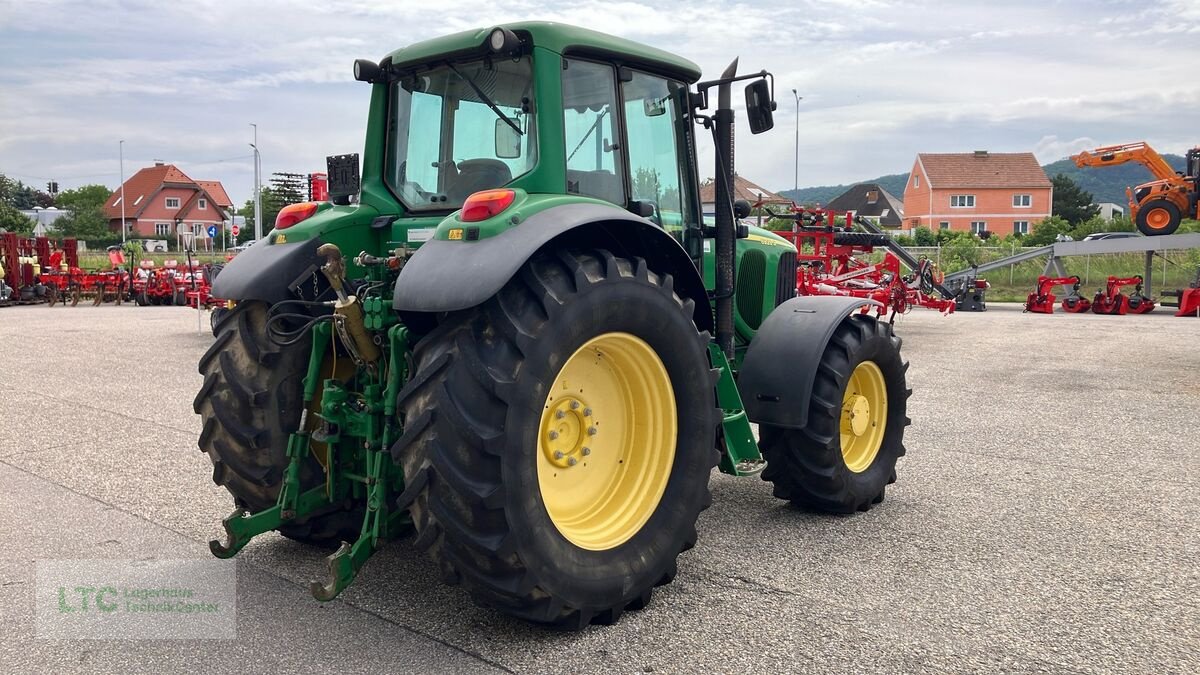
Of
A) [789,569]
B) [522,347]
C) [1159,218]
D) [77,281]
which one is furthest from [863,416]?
[77,281]

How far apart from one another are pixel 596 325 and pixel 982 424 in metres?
5.82

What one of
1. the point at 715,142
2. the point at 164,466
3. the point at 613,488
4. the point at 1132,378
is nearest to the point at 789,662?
the point at 613,488

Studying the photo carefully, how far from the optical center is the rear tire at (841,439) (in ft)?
16.3

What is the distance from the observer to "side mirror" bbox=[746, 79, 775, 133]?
181 inches

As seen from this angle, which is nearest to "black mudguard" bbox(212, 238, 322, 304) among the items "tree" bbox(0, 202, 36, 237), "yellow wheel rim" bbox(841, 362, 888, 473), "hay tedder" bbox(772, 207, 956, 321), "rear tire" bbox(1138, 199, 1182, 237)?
"yellow wheel rim" bbox(841, 362, 888, 473)

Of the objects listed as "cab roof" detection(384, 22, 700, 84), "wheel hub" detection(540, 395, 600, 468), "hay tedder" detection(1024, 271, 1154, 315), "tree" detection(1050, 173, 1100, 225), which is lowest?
"hay tedder" detection(1024, 271, 1154, 315)

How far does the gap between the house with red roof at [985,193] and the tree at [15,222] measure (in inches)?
2340

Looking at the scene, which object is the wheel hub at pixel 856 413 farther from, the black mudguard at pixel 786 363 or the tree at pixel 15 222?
the tree at pixel 15 222

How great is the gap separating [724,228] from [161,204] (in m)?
83.3

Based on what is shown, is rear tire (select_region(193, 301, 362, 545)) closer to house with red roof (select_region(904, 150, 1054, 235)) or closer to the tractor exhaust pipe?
the tractor exhaust pipe

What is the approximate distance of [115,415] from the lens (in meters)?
8.26

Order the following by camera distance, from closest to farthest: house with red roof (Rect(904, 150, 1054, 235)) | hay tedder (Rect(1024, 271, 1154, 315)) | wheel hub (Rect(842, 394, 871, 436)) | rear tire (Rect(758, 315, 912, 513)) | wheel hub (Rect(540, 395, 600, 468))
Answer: wheel hub (Rect(540, 395, 600, 468)) < rear tire (Rect(758, 315, 912, 513)) < wheel hub (Rect(842, 394, 871, 436)) < hay tedder (Rect(1024, 271, 1154, 315)) < house with red roof (Rect(904, 150, 1054, 235))

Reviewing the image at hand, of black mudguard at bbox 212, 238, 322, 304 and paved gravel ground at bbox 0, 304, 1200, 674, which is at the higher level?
black mudguard at bbox 212, 238, 322, 304

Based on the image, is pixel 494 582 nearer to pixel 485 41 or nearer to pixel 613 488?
pixel 613 488
